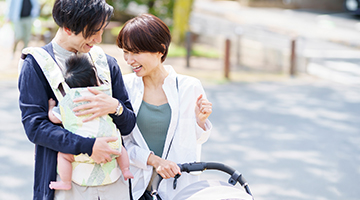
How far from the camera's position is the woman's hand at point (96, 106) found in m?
1.95

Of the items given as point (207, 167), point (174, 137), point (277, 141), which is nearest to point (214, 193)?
point (207, 167)

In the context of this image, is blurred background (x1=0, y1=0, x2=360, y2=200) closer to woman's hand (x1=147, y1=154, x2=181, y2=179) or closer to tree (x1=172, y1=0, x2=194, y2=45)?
tree (x1=172, y1=0, x2=194, y2=45)

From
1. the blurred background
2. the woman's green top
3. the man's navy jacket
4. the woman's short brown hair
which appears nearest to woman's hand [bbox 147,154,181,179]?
the woman's green top

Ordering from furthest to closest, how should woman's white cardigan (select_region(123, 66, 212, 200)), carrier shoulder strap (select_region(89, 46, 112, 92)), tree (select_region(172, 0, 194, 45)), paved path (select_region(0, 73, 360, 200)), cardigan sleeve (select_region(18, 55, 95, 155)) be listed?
1. tree (select_region(172, 0, 194, 45))
2. paved path (select_region(0, 73, 360, 200))
3. woman's white cardigan (select_region(123, 66, 212, 200))
4. carrier shoulder strap (select_region(89, 46, 112, 92))
5. cardigan sleeve (select_region(18, 55, 95, 155))

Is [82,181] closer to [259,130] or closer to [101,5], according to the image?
[101,5]

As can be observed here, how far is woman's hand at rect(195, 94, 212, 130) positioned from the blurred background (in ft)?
7.23

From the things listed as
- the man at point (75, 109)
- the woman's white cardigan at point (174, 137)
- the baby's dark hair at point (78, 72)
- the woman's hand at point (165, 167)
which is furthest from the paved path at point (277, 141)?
the baby's dark hair at point (78, 72)

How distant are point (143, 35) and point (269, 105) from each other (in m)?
5.89

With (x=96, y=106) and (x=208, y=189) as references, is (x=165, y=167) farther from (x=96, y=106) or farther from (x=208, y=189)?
(x=96, y=106)

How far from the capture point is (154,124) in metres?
2.46

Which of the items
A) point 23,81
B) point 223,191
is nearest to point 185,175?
point 223,191

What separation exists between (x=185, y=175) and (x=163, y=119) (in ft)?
1.19

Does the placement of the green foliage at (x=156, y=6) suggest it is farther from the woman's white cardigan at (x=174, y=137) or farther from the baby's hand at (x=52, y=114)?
the baby's hand at (x=52, y=114)

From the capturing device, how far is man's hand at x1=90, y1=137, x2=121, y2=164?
1952 millimetres
